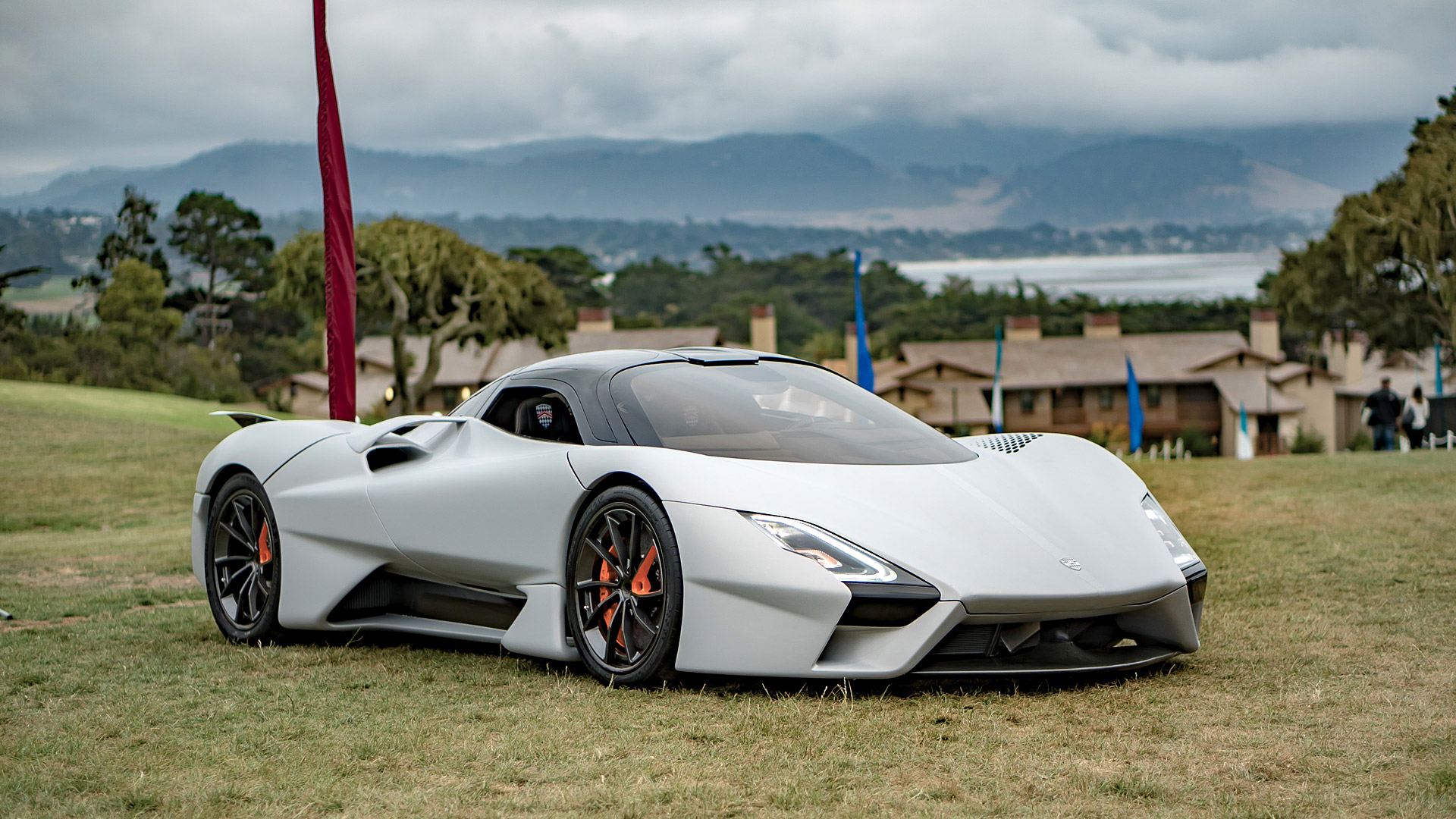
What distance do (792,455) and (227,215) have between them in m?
99.4

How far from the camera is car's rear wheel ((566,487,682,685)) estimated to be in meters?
4.68

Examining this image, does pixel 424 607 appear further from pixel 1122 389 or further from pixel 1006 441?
pixel 1122 389

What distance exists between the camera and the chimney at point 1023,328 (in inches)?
2995

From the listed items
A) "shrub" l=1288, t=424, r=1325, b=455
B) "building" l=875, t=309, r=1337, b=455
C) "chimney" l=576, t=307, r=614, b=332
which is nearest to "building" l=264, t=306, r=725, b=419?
"chimney" l=576, t=307, r=614, b=332

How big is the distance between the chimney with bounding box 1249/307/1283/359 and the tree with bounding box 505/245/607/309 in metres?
57.3

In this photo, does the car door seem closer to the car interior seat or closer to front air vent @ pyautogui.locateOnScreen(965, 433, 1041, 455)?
the car interior seat

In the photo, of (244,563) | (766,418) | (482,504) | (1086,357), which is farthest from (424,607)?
(1086,357)

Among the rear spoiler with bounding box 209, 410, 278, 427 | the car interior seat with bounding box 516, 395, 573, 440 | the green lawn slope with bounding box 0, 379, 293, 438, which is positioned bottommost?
the green lawn slope with bounding box 0, 379, 293, 438

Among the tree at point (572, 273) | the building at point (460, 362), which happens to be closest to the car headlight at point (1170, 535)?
the building at point (460, 362)

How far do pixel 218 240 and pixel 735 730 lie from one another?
101m

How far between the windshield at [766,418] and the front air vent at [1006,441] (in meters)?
0.23

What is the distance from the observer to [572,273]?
11850 cm

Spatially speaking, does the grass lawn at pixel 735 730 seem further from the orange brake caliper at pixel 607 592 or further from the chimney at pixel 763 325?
the chimney at pixel 763 325

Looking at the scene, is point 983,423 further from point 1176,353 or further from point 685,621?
point 685,621
